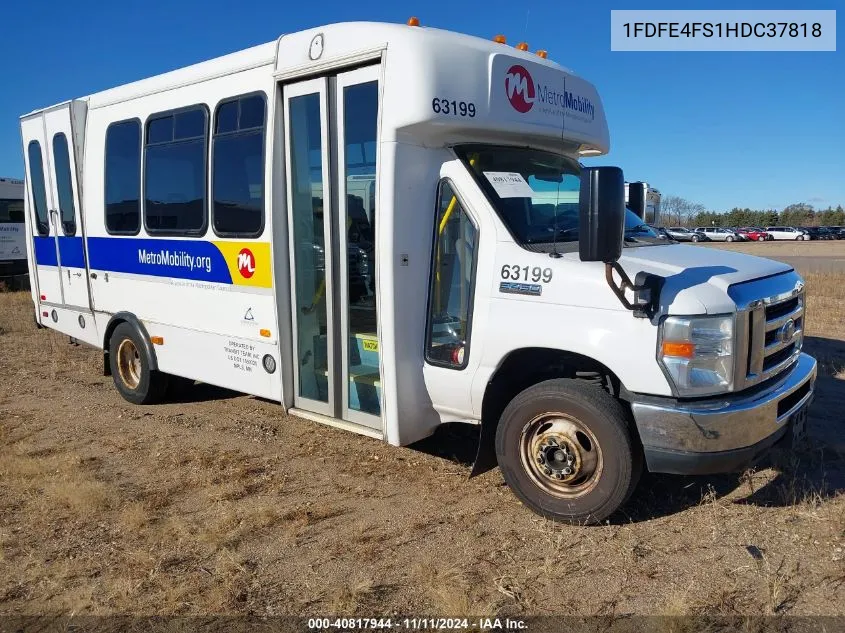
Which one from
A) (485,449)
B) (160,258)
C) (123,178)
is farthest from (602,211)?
(123,178)

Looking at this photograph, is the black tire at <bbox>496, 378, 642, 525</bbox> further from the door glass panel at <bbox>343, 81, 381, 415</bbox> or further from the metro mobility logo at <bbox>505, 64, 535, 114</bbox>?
the metro mobility logo at <bbox>505, 64, 535, 114</bbox>

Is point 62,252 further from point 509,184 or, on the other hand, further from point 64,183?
point 509,184

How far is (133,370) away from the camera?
732cm

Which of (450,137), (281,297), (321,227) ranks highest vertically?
(450,137)

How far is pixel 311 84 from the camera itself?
507 centimetres

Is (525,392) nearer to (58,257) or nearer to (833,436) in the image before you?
(833,436)

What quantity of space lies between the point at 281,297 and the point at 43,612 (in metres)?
2.62

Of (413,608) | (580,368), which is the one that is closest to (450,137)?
(580,368)

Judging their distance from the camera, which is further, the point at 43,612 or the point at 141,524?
the point at 141,524

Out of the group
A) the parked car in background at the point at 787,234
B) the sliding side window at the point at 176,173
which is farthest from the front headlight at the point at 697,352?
the parked car in background at the point at 787,234

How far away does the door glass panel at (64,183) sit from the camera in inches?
300

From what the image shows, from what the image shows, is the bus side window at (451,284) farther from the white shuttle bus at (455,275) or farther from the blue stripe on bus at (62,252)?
the blue stripe on bus at (62,252)

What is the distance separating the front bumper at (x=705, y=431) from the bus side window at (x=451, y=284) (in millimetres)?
1200

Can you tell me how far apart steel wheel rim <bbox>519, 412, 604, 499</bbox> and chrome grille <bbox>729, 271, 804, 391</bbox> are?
35.4 inches
